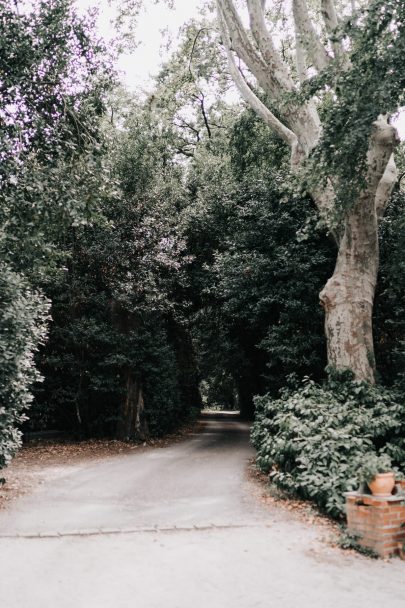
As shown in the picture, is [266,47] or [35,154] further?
[266,47]

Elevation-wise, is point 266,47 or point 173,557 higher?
point 266,47

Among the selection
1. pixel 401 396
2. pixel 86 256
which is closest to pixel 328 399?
pixel 401 396

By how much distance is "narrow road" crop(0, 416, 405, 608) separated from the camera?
4062 mm

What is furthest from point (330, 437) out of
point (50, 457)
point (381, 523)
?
point (50, 457)

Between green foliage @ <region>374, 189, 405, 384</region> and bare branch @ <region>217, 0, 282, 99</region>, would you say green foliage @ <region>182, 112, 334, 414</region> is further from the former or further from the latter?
bare branch @ <region>217, 0, 282, 99</region>

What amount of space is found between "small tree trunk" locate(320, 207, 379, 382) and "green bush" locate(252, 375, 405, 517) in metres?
0.54

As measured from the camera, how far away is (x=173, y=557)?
16.1 ft

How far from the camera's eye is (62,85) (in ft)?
28.8

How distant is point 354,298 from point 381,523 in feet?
20.1

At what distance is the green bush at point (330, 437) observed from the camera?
6.79 meters

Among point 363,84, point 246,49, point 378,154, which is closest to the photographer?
point 363,84

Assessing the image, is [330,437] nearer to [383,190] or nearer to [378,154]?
[378,154]

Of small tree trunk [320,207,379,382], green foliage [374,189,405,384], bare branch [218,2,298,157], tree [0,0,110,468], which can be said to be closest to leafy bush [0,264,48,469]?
tree [0,0,110,468]

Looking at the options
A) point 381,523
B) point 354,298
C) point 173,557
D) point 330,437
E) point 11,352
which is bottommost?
point 173,557
